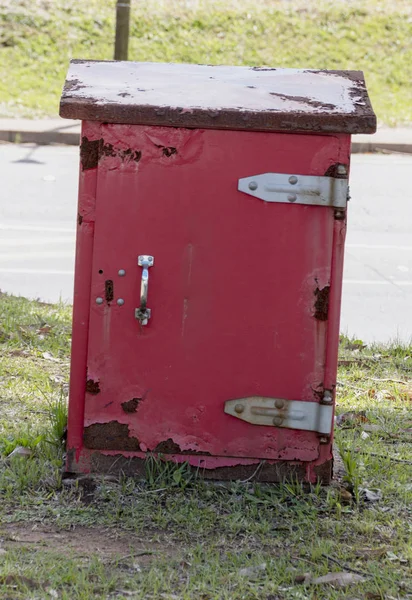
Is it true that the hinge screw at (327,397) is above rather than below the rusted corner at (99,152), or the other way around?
below

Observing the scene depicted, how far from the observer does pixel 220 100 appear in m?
3.04

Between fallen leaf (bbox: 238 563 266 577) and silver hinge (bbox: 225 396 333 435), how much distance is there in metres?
0.59

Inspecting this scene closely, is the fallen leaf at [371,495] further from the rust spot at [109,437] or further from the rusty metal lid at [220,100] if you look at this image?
the rusty metal lid at [220,100]

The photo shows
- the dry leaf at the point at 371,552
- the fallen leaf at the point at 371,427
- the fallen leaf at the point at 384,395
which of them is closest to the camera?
the dry leaf at the point at 371,552

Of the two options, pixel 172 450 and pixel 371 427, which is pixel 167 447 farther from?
pixel 371 427

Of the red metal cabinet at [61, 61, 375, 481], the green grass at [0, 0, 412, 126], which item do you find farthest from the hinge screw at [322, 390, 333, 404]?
the green grass at [0, 0, 412, 126]

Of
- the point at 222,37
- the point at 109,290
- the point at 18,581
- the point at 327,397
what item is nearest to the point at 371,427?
the point at 327,397

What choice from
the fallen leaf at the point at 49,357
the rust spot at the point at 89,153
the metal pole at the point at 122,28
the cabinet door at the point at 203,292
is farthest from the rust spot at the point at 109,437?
the metal pole at the point at 122,28

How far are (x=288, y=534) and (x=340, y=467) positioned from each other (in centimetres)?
60

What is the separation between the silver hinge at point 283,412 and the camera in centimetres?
312

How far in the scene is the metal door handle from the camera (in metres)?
2.98

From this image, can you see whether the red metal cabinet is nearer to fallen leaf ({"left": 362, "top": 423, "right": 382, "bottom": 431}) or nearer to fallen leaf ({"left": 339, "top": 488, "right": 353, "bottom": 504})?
fallen leaf ({"left": 339, "top": 488, "right": 353, "bottom": 504})

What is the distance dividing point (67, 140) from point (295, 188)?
9247mm

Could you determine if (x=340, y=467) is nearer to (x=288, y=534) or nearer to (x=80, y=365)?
(x=288, y=534)
